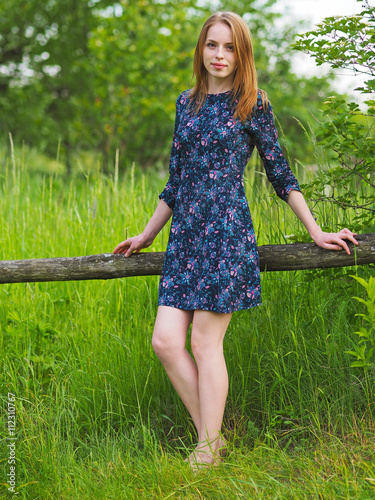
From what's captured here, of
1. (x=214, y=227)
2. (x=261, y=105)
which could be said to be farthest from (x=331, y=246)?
(x=261, y=105)

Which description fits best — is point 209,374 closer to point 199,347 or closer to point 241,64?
point 199,347

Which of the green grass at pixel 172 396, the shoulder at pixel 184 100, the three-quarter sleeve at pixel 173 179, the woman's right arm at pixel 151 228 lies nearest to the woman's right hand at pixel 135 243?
the woman's right arm at pixel 151 228

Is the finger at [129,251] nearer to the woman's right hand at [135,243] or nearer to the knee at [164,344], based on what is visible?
the woman's right hand at [135,243]

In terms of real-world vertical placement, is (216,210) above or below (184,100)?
below

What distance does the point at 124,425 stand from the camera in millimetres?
2746

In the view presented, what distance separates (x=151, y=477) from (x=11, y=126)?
13.0 m

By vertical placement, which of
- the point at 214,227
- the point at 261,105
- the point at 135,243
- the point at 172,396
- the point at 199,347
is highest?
the point at 261,105

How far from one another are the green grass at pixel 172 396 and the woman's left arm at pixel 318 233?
0.34 meters

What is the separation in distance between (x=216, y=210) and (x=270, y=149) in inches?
16.9

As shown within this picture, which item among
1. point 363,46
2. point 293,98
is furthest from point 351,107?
point 293,98

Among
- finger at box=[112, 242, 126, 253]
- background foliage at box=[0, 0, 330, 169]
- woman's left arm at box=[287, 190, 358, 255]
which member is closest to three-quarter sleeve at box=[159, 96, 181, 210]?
finger at box=[112, 242, 126, 253]

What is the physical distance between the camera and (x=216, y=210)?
2.40 metres

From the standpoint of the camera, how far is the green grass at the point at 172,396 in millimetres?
2117

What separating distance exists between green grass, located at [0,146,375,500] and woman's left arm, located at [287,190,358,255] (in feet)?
1.10
